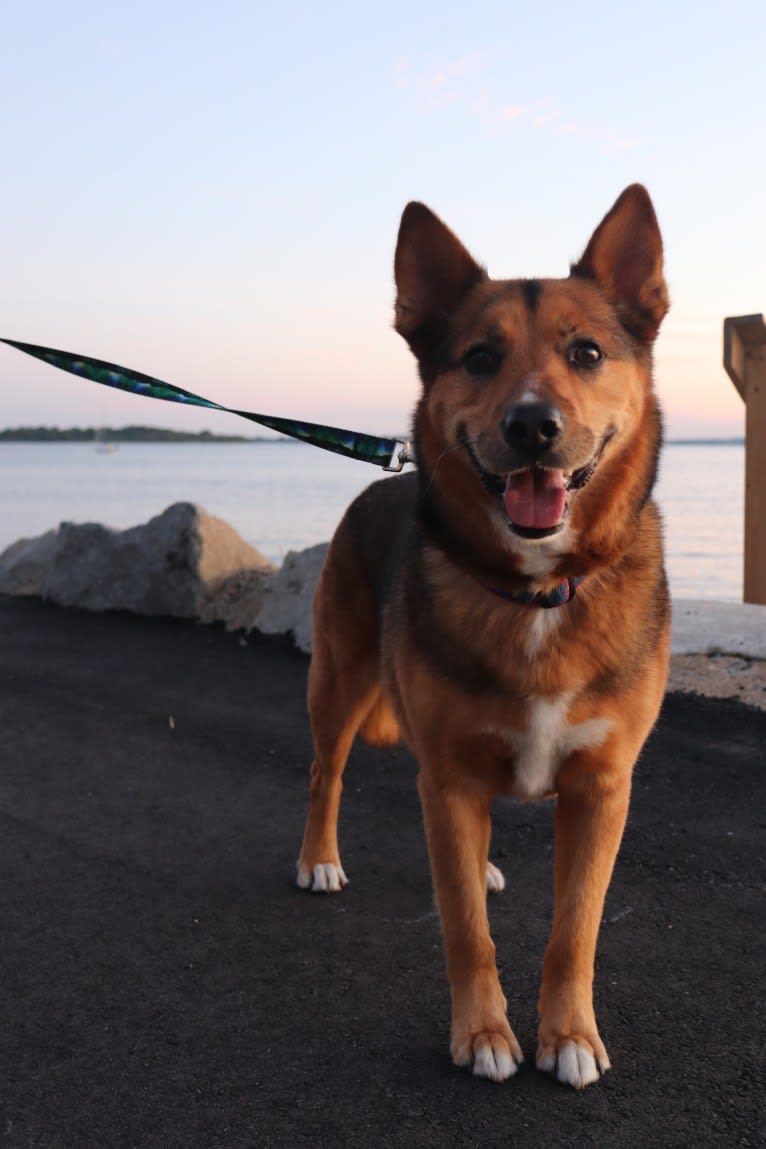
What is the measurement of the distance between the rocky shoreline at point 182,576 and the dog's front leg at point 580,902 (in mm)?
5474

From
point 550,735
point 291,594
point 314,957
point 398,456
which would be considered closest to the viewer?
point 550,735

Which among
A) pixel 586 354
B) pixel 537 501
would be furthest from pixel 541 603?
pixel 586 354

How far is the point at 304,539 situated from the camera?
20.8 meters

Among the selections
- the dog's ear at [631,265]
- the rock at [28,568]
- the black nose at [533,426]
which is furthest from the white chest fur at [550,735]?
the rock at [28,568]

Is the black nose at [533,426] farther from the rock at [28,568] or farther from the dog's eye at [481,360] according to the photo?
the rock at [28,568]

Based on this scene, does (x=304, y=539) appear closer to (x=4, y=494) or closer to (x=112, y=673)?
(x=112, y=673)

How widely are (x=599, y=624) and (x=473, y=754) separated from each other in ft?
1.70

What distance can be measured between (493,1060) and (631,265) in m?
2.41

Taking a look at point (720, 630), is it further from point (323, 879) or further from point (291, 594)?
point (323, 879)

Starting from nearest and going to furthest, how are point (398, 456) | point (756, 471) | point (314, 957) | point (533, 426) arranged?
point (533, 426), point (314, 957), point (398, 456), point (756, 471)

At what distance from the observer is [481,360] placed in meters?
3.14

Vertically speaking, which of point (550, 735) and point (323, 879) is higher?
point (550, 735)

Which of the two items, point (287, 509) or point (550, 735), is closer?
point (550, 735)

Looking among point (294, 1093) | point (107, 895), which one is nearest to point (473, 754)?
point (294, 1093)
